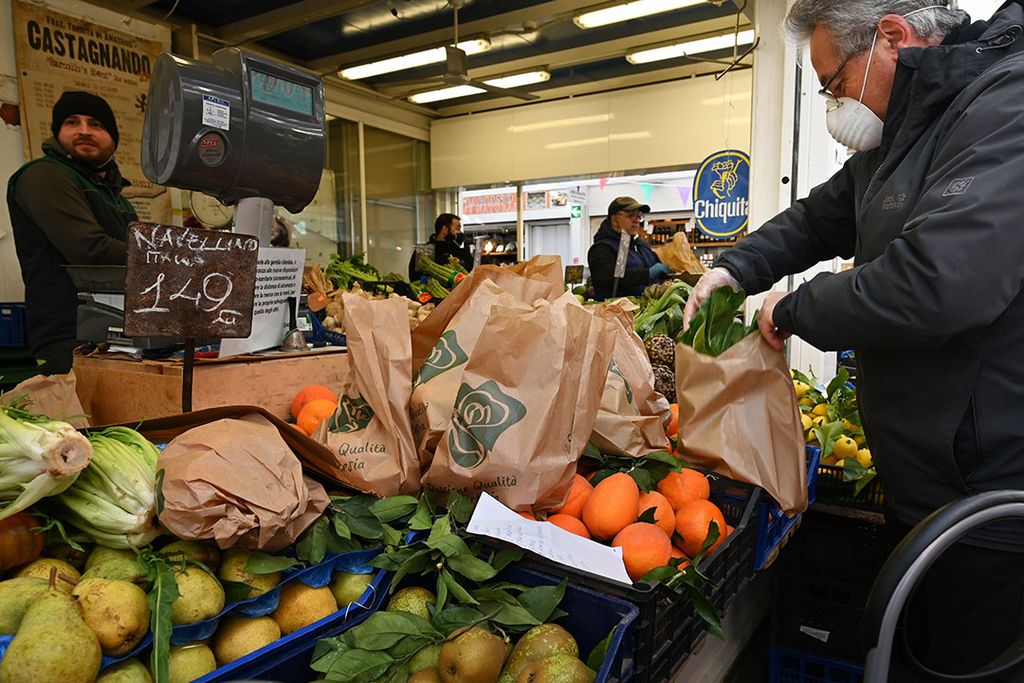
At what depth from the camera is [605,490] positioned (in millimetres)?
1237

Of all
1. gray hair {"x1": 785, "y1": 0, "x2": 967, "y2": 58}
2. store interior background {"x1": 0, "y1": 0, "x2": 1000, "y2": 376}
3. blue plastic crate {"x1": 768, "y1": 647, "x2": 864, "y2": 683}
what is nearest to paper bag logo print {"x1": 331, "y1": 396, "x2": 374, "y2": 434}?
gray hair {"x1": 785, "y1": 0, "x2": 967, "y2": 58}

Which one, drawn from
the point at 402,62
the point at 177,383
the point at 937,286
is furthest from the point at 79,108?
the point at 402,62

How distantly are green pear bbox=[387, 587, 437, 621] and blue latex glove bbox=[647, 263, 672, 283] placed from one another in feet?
11.5

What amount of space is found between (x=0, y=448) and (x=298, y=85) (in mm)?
1309

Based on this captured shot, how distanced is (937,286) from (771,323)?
13.9 inches

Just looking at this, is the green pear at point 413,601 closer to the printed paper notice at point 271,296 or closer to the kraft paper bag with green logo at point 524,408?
the kraft paper bag with green logo at point 524,408

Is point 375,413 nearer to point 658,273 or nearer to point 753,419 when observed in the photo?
point 753,419

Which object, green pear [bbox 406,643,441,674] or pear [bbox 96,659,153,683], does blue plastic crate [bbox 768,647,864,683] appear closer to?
green pear [bbox 406,643,441,674]

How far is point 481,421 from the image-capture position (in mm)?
1170

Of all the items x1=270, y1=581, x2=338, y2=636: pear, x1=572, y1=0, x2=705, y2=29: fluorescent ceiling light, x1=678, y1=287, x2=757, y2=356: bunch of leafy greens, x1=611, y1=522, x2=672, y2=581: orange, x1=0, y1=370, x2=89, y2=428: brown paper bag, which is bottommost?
x1=270, y1=581, x2=338, y2=636: pear

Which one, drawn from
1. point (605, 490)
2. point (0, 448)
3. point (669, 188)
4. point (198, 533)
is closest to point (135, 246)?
point (0, 448)

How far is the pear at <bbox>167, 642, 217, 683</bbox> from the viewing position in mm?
842

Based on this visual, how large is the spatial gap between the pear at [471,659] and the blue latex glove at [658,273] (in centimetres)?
363

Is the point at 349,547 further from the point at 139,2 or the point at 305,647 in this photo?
the point at 139,2
